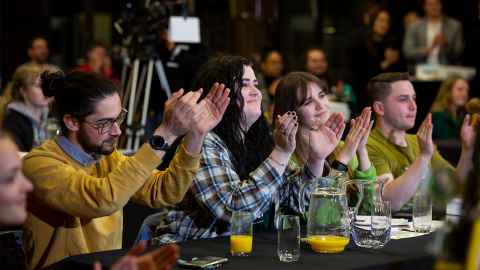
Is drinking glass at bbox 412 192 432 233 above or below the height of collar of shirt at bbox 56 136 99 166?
below

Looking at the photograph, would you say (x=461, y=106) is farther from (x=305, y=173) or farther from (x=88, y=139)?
(x=88, y=139)

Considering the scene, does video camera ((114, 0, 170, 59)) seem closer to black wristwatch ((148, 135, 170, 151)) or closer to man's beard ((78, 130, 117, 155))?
man's beard ((78, 130, 117, 155))

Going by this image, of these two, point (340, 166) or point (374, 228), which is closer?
point (374, 228)

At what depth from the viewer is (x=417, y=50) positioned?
8.50 meters

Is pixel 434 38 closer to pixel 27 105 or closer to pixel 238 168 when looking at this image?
pixel 27 105

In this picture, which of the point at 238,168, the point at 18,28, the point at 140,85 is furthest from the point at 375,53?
the point at 238,168

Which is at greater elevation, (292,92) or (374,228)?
(292,92)

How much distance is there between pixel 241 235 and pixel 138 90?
3.96 metres

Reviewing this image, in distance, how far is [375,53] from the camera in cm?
846

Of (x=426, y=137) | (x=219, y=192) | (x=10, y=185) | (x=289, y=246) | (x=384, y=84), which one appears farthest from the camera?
(x=384, y=84)

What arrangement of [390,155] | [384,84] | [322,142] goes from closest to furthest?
[322,142] < [390,155] < [384,84]

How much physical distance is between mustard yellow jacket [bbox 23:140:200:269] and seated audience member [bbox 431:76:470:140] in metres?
4.08

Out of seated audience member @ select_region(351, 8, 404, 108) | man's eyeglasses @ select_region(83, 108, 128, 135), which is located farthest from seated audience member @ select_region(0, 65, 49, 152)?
seated audience member @ select_region(351, 8, 404, 108)

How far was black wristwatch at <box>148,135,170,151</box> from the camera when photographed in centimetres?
270
